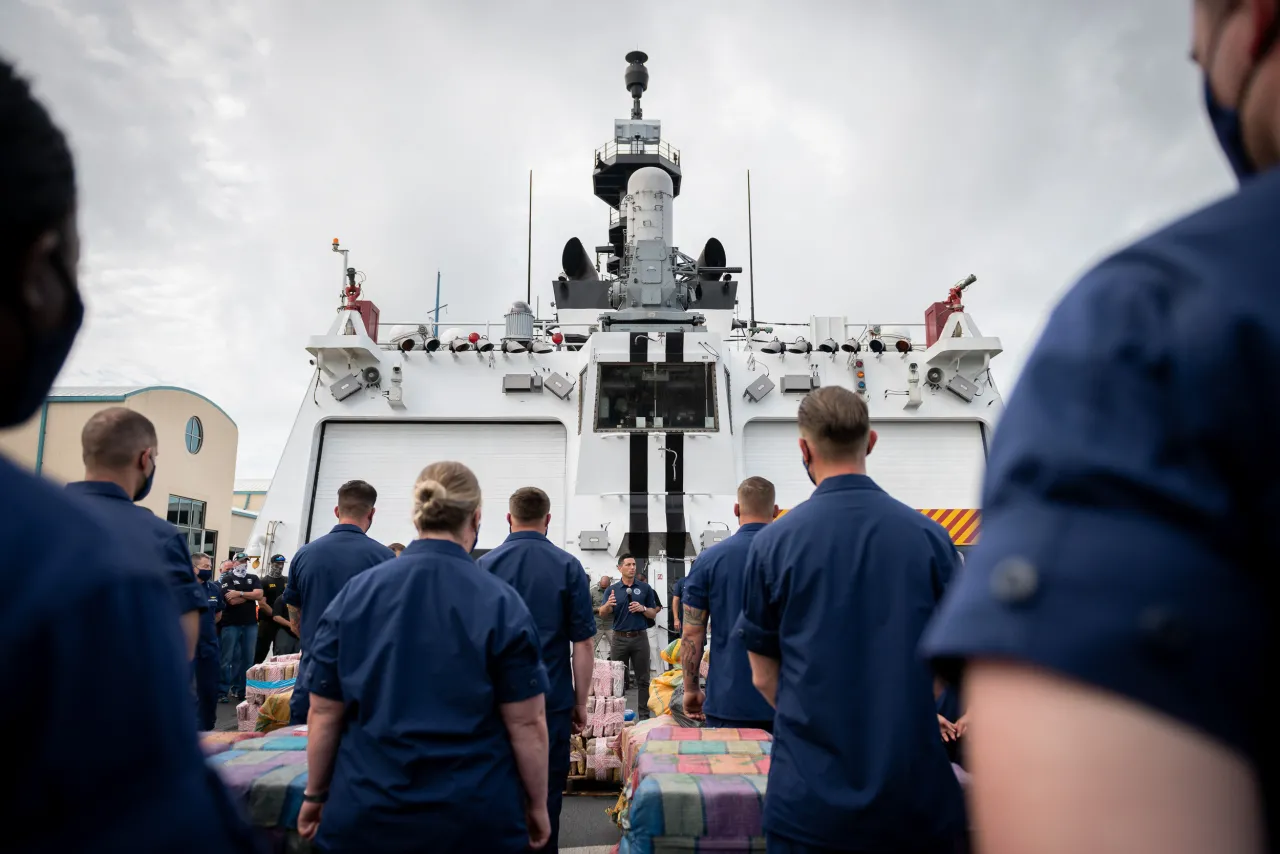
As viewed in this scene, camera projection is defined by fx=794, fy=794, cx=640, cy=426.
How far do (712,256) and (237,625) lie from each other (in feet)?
33.7

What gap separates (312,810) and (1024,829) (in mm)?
2948

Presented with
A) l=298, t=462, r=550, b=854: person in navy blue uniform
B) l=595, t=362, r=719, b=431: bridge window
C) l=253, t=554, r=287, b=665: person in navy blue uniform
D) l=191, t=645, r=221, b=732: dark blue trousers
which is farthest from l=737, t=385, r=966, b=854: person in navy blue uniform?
l=253, t=554, r=287, b=665: person in navy blue uniform

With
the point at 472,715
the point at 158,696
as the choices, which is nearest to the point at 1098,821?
the point at 158,696

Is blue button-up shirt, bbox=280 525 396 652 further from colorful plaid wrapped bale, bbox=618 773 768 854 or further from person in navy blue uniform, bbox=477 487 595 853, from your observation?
colorful plaid wrapped bale, bbox=618 773 768 854

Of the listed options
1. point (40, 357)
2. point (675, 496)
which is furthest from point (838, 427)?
point (675, 496)

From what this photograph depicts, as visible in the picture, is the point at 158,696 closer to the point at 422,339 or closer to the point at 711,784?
the point at 711,784

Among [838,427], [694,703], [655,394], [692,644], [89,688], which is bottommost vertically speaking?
[694,703]

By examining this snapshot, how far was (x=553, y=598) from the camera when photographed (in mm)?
4602

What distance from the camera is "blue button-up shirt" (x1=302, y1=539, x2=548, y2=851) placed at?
254cm

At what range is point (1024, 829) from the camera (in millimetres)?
542

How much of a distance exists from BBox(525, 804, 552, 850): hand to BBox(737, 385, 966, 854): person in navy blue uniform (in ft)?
3.03

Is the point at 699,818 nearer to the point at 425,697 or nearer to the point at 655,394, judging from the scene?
the point at 425,697

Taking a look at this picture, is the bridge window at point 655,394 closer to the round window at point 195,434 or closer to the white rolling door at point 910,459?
the white rolling door at point 910,459

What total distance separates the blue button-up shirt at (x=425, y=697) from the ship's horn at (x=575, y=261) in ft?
41.2
